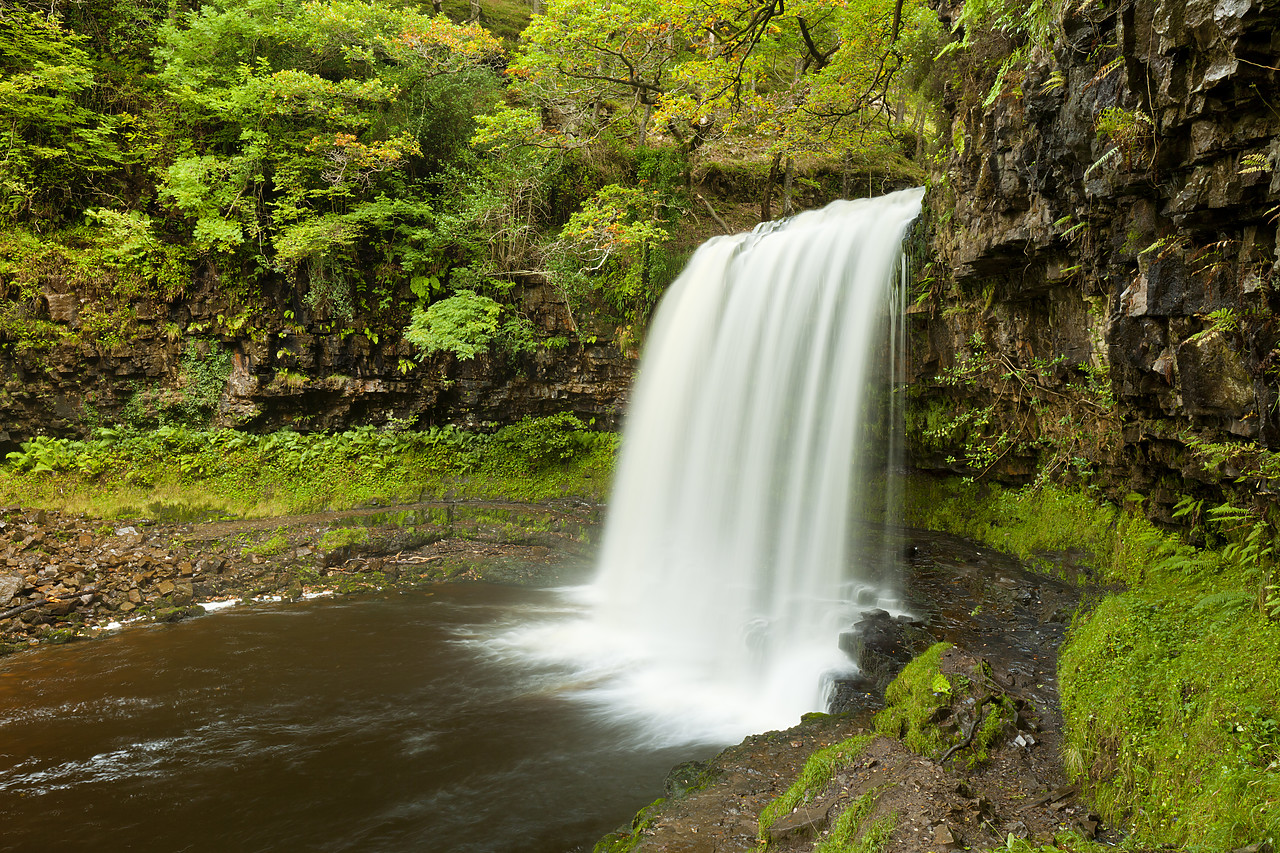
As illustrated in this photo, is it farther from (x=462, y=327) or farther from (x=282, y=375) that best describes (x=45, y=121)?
(x=462, y=327)

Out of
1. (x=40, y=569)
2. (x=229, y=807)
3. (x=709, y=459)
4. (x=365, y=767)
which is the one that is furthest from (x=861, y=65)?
(x=40, y=569)

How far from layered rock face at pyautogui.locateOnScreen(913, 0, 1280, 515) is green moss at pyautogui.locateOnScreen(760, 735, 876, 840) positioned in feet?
12.1

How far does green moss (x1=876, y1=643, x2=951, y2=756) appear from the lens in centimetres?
476

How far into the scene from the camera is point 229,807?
5539 mm

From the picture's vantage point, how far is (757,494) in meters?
10.4

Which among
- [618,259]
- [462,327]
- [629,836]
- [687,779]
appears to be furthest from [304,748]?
[618,259]

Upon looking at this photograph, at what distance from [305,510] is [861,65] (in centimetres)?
1424

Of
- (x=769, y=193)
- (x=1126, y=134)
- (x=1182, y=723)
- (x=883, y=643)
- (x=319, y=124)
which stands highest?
(x=319, y=124)

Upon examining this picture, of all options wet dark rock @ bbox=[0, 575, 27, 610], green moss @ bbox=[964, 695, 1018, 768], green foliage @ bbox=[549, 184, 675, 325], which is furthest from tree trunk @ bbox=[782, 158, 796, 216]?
wet dark rock @ bbox=[0, 575, 27, 610]

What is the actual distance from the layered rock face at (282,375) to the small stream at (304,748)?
6.16 m

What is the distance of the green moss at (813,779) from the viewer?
430 centimetres

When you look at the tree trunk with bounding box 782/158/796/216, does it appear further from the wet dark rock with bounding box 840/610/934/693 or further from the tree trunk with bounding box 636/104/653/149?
the wet dark rock with bounding box 840/610/934/693

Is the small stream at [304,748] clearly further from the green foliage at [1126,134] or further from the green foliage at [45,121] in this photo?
the green foliage at [45,121]

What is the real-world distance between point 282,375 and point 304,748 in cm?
987
